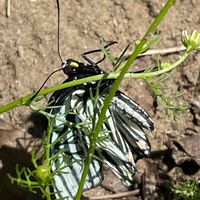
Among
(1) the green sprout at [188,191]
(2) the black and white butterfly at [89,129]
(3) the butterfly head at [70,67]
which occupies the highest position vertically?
(3) the butterfly head at [70,67]

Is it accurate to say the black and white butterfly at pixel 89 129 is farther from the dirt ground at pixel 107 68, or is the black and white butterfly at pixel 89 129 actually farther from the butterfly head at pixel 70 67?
the dirt ground at pixel 107 68

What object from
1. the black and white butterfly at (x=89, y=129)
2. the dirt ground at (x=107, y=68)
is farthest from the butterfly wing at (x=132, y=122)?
the dirt ground at (x=107, y=68)

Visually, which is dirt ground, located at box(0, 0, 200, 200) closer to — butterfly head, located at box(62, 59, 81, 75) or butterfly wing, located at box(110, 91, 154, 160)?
butterfly wing, located at box(110, 91, 154, 160)

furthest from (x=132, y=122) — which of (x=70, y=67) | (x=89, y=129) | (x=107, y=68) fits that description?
(x=107, y=68)

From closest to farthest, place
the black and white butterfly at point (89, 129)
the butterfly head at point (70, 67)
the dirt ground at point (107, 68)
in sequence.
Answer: the black and white butterfly at point (89, 129) < the butterfly head at point (70, 67) < the dirt ground at point (107, 68)

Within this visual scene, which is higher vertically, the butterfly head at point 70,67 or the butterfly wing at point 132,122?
the butterfly head at point 70,67

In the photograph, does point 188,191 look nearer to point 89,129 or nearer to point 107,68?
point 89,129

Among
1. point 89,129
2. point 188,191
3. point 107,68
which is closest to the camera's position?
point 89,129
